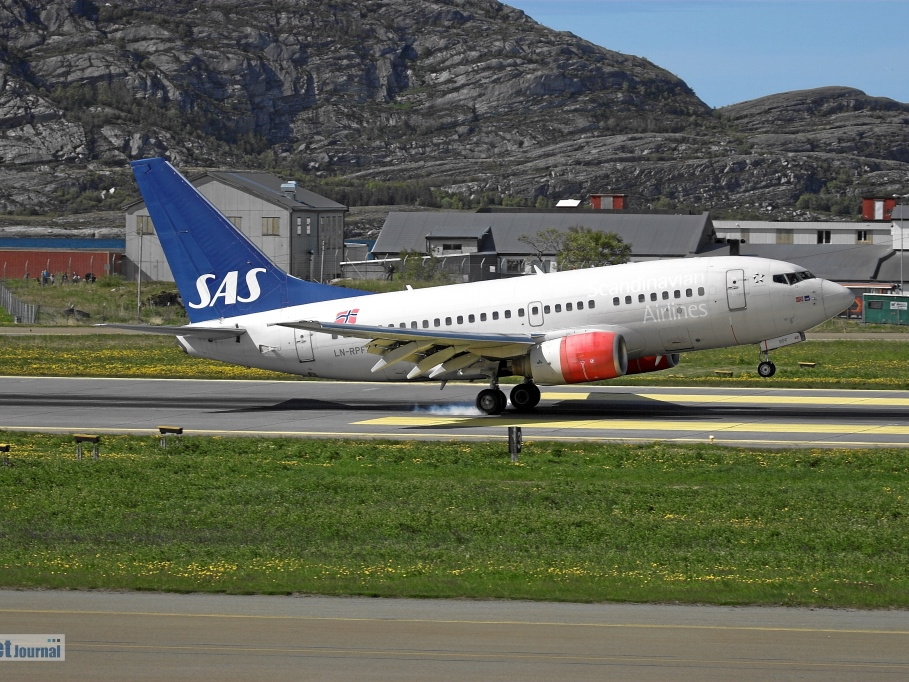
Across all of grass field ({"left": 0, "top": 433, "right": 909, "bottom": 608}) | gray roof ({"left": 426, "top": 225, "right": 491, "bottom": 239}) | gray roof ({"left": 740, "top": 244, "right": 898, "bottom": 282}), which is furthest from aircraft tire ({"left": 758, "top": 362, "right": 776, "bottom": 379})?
gray roof ({"left": 426, "top": 225, "right": 491, "bottom": 239})

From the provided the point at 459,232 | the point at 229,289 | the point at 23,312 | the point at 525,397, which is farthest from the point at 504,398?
the point at 459,232

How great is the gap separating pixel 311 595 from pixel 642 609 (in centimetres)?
497

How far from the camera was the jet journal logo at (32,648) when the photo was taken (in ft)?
51.0

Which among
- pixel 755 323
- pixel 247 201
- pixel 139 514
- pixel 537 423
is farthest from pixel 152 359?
pixel 247 201

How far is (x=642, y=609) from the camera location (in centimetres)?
1836

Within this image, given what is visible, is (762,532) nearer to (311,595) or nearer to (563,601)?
(563,601)

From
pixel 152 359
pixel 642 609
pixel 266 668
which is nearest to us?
pixel 266 668

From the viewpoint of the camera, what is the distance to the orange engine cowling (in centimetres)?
3903

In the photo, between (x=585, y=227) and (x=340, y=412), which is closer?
(x=340, y=412)

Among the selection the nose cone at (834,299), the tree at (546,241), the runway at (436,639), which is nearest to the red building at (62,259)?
the tree at (546,241)

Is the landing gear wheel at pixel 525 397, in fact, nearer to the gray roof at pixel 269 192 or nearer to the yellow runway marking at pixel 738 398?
the yellow runway marking at pixel 738 398

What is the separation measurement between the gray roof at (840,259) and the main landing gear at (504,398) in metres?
87.5

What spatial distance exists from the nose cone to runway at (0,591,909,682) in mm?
23732

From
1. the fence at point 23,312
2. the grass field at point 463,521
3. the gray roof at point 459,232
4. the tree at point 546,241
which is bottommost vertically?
the grass field at point 463,521
